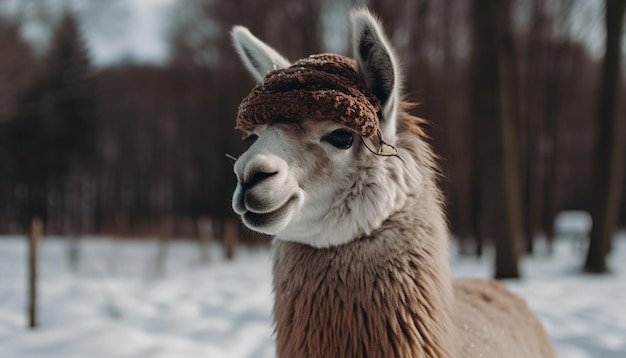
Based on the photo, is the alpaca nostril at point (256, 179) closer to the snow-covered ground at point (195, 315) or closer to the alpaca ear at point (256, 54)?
the alpaca ear at point (256, 54)

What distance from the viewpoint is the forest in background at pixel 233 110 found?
12195 millimetres

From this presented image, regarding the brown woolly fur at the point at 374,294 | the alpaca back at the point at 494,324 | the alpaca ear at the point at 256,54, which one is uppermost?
the alpaca ear at the point at 256,54

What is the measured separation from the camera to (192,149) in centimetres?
3691

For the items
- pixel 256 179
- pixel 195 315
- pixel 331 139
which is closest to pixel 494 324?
pixel 331 139

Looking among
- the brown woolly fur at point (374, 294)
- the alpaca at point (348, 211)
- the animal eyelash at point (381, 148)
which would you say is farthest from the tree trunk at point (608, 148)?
the animal eyelash at point (381, 148)

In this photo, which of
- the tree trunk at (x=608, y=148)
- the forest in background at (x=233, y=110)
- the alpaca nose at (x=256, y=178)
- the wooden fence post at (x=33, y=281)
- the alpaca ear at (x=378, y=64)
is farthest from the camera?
the forest in background at (x=233, y=110)

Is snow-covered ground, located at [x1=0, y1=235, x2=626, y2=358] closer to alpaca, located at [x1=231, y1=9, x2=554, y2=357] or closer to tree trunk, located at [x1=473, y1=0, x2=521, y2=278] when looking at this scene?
tree trunk, located at [x1=473, y1=0, x2=521, y2=278]

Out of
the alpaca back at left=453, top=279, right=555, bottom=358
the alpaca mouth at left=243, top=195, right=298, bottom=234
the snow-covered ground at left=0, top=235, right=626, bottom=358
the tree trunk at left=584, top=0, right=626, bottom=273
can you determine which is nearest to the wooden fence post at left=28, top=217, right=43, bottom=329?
the snow-covered ground at left=0, top=235, right=626, bottom=358

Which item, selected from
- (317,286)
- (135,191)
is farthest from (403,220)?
(135,191)

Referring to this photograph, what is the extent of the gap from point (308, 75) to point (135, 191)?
134 ft

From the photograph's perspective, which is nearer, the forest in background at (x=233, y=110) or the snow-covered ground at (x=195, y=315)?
the snow-covered ground at (x=195, y=315)

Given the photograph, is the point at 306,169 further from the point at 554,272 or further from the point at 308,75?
the point at 554,272

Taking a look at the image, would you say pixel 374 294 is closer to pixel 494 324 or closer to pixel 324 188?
pixel 324 188

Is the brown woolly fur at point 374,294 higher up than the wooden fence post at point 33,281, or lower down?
higher up
